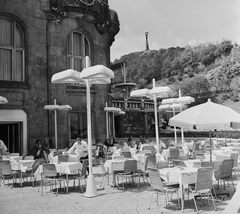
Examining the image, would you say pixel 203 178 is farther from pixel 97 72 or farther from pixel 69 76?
pixel 69 76

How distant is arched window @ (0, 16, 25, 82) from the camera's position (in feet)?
53.4

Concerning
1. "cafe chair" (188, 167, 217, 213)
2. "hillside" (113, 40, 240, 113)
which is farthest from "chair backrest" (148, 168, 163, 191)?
"hillside" (113, 40, 240, 113)

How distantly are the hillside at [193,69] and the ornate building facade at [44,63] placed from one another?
162 feet

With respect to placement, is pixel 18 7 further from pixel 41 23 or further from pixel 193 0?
pixel 193 0

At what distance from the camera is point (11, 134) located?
1667cm

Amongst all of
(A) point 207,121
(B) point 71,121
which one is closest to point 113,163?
(A) point 207,121

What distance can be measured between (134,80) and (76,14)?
235 ft

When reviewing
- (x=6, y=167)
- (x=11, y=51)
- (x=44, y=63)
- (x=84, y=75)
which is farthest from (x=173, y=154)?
(x=11, y=51)

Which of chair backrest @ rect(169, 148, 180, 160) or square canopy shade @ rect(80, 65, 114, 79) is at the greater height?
square canopy shade @ rect(80, 65, 114, 79)

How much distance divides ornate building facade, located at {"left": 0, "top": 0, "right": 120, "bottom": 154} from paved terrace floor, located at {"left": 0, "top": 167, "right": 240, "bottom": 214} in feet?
24.5

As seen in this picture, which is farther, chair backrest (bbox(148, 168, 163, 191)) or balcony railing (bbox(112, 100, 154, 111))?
balcony railing (bbox(112, 100, 154, 111))

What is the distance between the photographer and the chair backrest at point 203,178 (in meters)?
6.46

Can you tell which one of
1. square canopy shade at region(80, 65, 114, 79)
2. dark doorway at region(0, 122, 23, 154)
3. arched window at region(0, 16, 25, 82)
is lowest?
dark doorway at region(0, 122, 23, 154)

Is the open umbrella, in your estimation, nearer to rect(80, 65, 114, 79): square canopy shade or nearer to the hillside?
rect(80, 65, 114, 79): square canopy shade
